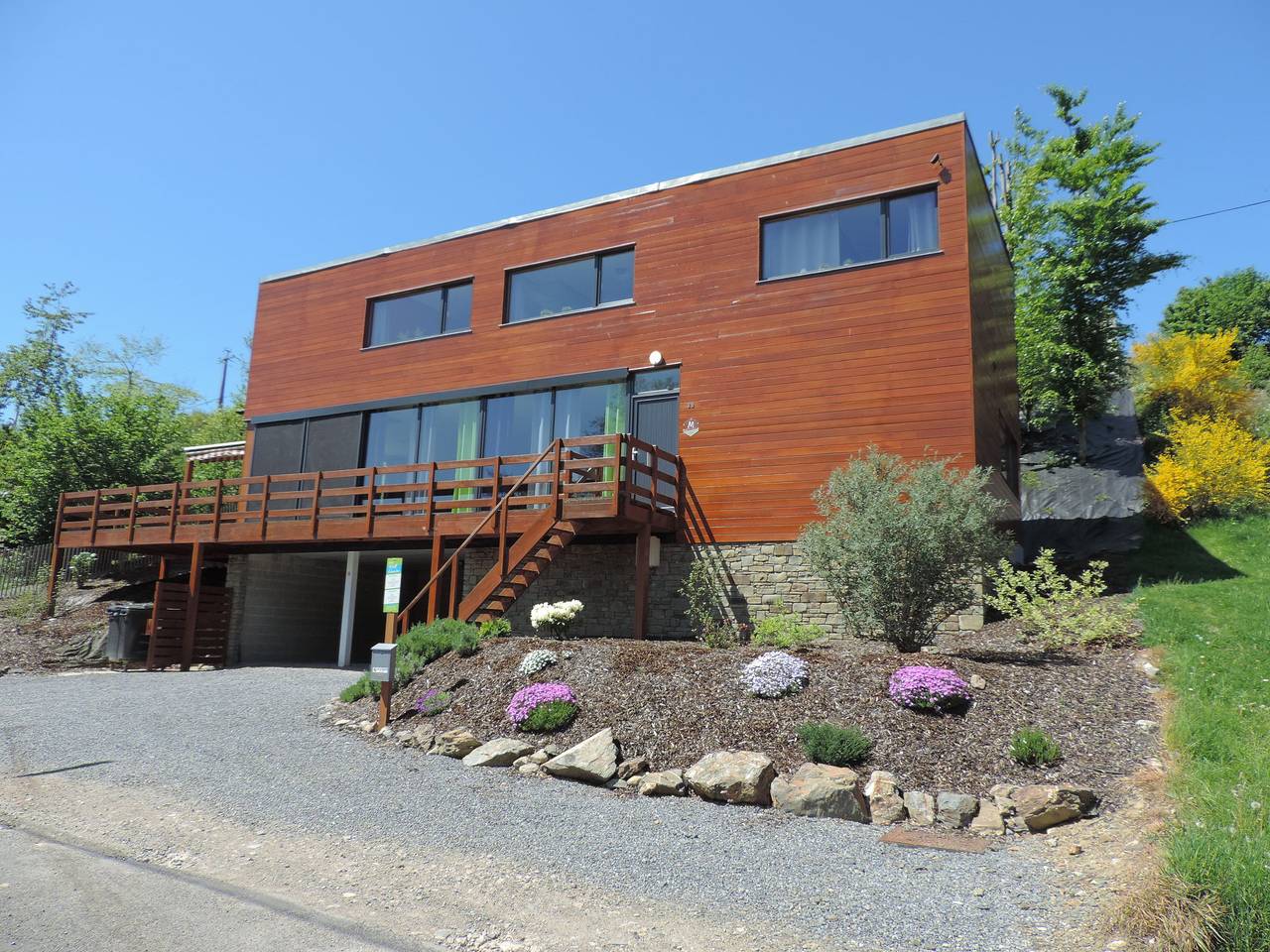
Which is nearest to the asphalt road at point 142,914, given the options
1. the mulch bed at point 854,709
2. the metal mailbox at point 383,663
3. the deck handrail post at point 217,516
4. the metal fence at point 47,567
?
the mulch bed at point 854,709

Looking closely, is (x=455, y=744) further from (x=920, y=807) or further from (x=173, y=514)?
(x=173, y=514)

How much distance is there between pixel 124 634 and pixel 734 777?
43.5 feet

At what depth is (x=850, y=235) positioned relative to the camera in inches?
522

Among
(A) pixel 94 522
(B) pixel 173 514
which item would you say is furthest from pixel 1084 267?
(A) pixel 94 522

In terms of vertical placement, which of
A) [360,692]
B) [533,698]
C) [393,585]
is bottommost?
[360,692]

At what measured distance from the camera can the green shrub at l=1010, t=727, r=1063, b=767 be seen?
21.2 ft

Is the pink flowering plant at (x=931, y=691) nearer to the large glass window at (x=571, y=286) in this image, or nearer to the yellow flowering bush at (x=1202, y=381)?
the large glass window at (x=571, y=286)

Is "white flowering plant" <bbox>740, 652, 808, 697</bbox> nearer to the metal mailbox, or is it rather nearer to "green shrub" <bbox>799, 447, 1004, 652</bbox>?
"green shrub" <bbox>799, 447, 1004, 652</bbox>

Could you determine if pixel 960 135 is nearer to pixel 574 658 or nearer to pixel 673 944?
pixel 574 658

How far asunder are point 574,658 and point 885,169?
29.3ft

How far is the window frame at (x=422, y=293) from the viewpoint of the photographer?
16.6 meters

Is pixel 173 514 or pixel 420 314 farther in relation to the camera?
pixel 420 314

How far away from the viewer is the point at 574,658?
30.5 ft

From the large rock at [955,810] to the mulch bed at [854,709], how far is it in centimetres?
35
